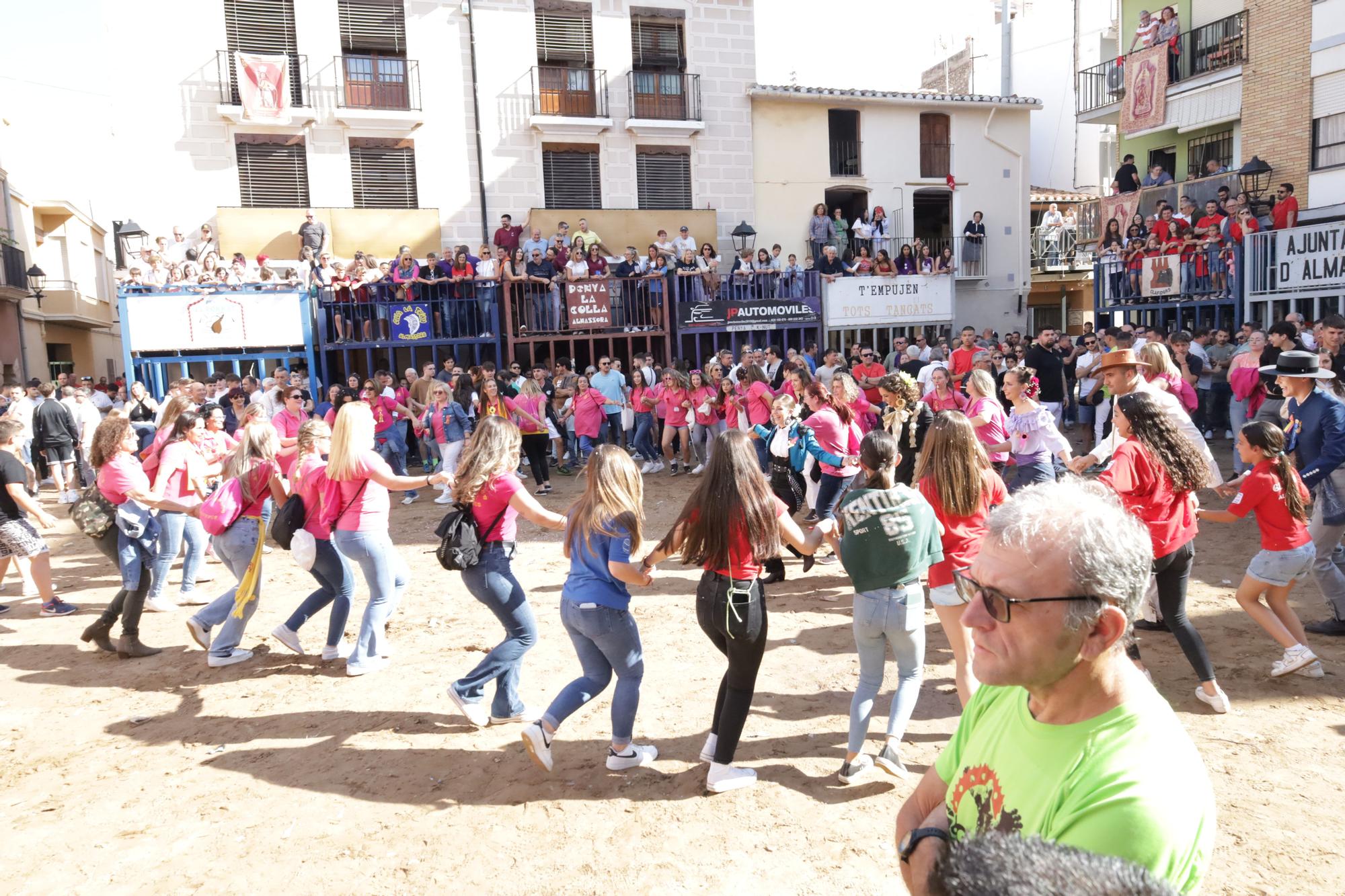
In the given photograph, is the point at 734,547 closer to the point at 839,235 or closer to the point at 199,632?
the point at 199,632

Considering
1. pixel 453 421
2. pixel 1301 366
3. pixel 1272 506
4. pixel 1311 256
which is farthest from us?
pixel 1311 256

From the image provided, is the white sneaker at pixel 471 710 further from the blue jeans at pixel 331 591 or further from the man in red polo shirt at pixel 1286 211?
the man in red polo shirt at pixel 1286 211

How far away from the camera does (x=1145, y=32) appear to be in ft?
70.6

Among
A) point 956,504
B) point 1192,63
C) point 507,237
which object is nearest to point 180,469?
point 956,504

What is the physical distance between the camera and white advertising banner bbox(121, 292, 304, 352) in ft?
51.3

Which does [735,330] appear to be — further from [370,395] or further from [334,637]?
[334,637]

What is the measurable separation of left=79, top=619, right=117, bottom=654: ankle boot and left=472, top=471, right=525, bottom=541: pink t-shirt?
366 cm

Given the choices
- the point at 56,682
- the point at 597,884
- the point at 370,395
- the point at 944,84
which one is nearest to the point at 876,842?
the point at 597,884

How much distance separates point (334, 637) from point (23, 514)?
323 cm

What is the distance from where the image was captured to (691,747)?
480 cm

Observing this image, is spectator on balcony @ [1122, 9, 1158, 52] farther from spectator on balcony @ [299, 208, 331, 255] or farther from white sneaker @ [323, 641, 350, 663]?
white sneaker @ [323, 641, 350, 663]

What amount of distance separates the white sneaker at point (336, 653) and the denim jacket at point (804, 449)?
153 inches

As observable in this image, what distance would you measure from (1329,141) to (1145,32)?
19.4 ft

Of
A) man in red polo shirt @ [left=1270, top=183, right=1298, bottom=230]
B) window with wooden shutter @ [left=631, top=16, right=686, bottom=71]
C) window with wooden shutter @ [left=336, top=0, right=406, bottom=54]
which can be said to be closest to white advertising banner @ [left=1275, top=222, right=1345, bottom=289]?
man in red polo shirt @ [left=1270, top=183, right=1298, bottom=230]
